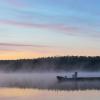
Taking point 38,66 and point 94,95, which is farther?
point 38,66

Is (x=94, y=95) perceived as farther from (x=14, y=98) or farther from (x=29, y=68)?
(x=29, y=68)

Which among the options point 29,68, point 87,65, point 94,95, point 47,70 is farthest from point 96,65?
point 94,95

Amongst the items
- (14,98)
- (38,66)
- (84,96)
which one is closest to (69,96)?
(84,96)

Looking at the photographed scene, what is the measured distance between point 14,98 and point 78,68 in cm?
Answer: 8840

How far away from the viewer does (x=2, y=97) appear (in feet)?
127

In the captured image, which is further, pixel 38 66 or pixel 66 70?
pixel 38 66

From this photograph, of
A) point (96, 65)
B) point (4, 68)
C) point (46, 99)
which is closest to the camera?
point (46, 99)

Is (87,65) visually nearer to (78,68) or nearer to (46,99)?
(78,68)

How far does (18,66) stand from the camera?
141 meters

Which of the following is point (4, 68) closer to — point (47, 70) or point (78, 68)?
point (47, 70)

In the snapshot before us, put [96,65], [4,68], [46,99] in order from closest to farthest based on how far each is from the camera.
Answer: [46,99] → [96,65] → [4,68]

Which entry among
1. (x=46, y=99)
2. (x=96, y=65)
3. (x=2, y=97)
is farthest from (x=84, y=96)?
(x=96, y=65)

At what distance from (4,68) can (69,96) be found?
332ft

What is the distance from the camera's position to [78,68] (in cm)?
12562
